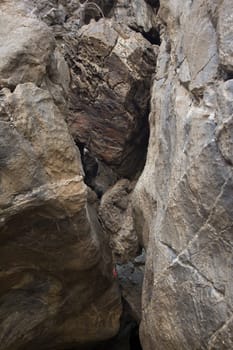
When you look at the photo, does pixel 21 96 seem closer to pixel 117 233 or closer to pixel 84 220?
pixel 84 220

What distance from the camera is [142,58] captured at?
7.93 metres

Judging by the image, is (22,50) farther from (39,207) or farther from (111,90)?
(111,90)

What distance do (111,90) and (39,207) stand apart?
3396 mm

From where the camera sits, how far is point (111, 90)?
793 cm

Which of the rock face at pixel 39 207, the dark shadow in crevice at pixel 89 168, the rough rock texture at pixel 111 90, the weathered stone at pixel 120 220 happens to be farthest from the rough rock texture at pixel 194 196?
Result: the dark shadow in crevice at pixel 89 168

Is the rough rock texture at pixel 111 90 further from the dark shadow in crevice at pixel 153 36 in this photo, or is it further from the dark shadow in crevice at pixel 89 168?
the dark shadow in crevice at pixel 89 168

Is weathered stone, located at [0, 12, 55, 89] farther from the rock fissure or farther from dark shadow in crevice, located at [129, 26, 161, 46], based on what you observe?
dark shadow in crevice, located at [129, 26, 161, 46]

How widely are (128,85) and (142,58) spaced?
1.80 ft

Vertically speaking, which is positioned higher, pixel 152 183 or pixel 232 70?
pixel 232 70

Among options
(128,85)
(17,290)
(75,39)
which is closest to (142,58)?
(128,85)

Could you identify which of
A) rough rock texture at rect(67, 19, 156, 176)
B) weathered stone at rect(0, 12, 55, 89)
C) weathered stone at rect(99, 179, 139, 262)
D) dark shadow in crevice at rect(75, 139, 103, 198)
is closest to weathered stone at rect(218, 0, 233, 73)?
weathered stone at rect(0, 12, 55, 89)

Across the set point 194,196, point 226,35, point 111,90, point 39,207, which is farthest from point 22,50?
point 111,90

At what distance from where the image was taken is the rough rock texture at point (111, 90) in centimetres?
781

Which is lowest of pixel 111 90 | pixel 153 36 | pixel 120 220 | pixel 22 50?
pixel 120 220
